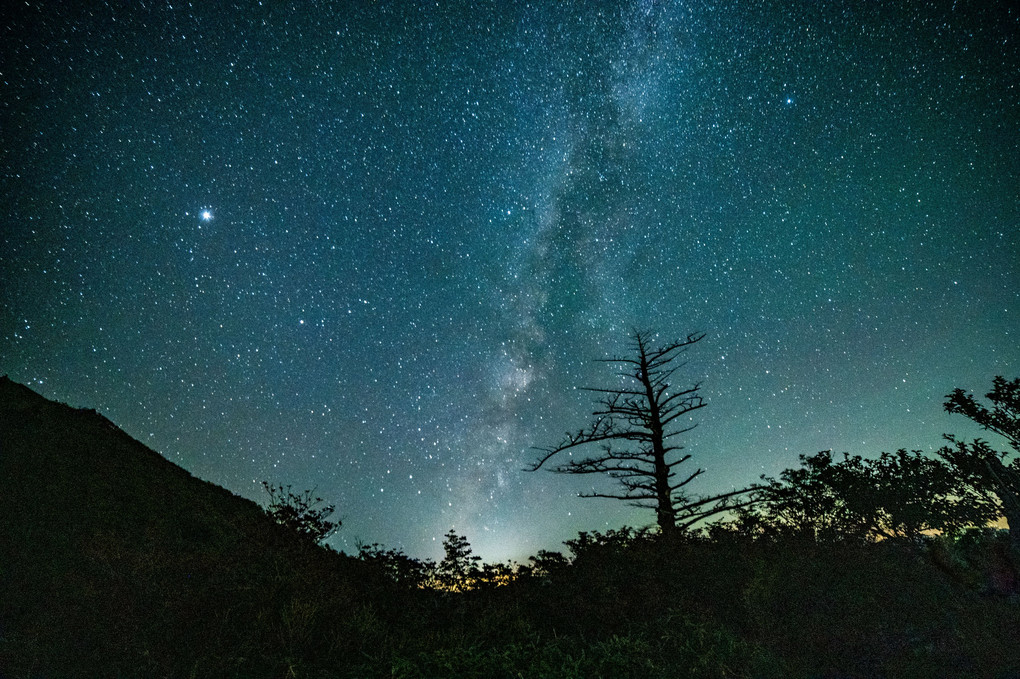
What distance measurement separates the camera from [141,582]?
21.6ft

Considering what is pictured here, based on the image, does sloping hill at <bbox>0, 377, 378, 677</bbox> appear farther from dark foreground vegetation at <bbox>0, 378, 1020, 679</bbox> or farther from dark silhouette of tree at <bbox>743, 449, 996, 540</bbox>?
dark silhouette of tree at <bbox>743, 449, 996, 540</bbox>

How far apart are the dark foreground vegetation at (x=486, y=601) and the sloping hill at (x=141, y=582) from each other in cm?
3

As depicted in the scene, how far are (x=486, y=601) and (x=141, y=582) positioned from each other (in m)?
5.02

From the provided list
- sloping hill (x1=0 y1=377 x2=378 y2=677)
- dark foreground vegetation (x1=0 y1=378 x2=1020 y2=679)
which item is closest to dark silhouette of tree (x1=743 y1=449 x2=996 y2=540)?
dark foreground vegetation (x1=0 y1=378 x2=1020 y2=679)

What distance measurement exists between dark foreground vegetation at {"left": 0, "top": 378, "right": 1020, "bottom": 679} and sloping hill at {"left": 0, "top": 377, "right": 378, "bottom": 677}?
0.03 meters

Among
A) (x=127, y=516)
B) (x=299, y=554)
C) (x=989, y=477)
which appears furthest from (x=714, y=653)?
(x=127, y=516)

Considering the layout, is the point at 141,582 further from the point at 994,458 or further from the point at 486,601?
the point at 994,458

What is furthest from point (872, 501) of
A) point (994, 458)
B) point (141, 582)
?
point (141, 582)

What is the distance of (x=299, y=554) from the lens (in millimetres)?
8766

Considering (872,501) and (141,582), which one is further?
(872,501)

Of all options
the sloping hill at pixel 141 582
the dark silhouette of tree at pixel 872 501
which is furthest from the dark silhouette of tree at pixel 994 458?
the sloping hill at pixel 141 582

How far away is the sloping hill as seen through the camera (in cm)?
569

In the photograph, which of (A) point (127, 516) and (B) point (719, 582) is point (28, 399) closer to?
(A) point (127, 516)

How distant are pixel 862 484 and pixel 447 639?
10.2m
